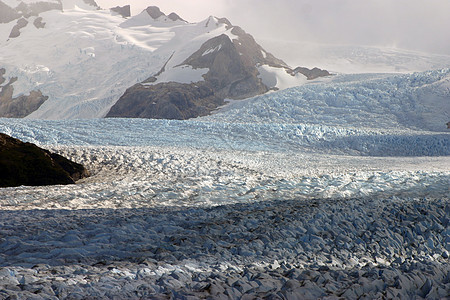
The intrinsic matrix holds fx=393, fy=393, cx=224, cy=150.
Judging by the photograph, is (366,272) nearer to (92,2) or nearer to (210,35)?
(210,35)

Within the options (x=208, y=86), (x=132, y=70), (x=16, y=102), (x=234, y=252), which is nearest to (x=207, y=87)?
(x=208, y=86)

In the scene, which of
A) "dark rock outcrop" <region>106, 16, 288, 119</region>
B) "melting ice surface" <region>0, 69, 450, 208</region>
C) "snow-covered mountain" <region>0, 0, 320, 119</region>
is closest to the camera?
"melting ice surface" <region>0, 69, 450, 208</region>

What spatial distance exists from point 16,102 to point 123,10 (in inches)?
1748

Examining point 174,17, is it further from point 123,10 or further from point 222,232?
point 222,232

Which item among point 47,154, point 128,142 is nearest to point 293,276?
point 47,154

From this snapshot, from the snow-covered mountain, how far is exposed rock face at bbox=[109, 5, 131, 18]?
45.8ft

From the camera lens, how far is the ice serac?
44.5 m

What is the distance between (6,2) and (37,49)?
51.5 meters

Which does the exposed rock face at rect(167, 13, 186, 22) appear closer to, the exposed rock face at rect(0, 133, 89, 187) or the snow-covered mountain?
the snow-covered mountain

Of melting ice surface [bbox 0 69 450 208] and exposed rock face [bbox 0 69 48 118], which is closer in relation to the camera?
→ melting ice surface [bbox 0 69 450 208]

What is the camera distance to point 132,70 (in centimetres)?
5703

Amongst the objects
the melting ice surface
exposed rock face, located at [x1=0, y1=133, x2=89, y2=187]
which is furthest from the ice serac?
exposed rock face, located at [x1=0, y1=133, x2=89, y2=187]

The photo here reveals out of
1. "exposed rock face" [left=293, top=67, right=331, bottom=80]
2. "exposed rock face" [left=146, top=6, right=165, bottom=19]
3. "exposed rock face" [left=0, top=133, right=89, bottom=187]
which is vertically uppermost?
"exposed rock face" [left=146, top=6, right=165, bottom=19]

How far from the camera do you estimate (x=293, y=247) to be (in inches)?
192
